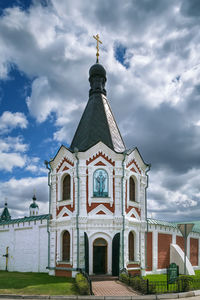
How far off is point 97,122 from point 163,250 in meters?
12.1

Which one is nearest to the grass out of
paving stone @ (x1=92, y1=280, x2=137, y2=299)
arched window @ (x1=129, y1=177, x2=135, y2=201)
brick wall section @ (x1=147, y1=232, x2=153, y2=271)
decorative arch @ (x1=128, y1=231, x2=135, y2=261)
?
paving stone @ (x1=92, y1=280, x2=137, y2=299)

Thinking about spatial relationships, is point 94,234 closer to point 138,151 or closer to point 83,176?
point 83,176

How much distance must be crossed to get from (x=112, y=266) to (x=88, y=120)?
1074cm

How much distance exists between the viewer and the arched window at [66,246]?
68.5ft

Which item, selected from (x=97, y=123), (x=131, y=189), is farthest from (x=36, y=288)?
(x=97, y=123)

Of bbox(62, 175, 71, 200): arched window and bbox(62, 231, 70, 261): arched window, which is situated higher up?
bbox(62, 175, 71, 200): arched window

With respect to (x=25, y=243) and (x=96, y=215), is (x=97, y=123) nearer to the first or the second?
(x=96, y=215)

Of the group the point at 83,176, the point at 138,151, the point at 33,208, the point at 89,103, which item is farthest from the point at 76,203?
the point at 33,208

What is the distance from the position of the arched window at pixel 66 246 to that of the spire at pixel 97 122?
6122 millimetres

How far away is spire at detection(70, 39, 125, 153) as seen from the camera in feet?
73.0

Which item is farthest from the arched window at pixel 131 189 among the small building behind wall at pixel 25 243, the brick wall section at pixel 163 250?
the small building behind wall at pixel 25 243

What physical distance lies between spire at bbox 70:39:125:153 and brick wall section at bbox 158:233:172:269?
8.67 metres

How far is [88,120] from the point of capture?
2359cm

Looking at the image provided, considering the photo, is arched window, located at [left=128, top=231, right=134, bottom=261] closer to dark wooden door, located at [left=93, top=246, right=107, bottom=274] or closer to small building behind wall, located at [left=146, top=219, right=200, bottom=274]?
dark wooden door, located at [left=93, top=246, right=107, bottom=274]
